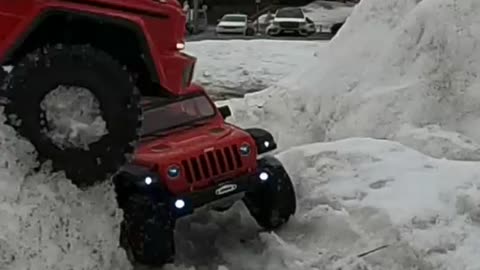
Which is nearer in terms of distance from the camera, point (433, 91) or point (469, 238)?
point (469, 238)

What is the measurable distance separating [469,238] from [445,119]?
4455mm

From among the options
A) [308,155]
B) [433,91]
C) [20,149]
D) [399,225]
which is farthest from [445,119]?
[20,149]

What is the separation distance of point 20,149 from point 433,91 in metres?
6.76

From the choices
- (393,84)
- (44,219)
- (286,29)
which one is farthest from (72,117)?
(286,29)

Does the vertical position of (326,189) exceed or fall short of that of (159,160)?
it falls short

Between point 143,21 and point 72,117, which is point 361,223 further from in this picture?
point 72,117

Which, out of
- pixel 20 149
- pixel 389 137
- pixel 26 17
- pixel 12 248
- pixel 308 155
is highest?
pixel 26 17

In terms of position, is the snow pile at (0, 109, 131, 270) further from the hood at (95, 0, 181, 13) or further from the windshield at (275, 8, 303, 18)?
the windshield at (275, 8, 303, 18)

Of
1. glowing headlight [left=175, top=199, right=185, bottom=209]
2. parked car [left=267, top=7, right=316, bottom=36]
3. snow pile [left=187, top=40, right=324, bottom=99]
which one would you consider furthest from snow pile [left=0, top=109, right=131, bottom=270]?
parked car [left=267, top=7, right=316, bottom=36]

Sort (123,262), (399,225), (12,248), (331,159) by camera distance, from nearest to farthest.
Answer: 1. (12,248)
2. (123,262)
3. (399,225)
4. (331,159)

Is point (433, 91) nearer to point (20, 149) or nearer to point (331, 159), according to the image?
point (331, 159)

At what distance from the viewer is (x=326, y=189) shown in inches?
318

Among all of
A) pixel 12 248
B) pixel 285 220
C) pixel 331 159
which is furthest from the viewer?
pixel 331 159

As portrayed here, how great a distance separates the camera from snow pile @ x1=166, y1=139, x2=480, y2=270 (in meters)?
6.71
